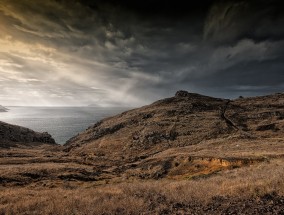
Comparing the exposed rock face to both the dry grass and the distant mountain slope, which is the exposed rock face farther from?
the dry grass

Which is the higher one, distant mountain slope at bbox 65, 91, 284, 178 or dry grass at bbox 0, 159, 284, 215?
distant mountain slope at bbox 65, 91, 284, 178

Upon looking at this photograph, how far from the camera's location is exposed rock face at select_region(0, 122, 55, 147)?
74975 millimetres

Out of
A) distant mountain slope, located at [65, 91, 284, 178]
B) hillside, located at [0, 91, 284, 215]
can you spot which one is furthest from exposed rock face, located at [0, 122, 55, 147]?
distant mountain slope, located at [65, 91, 284, 178]

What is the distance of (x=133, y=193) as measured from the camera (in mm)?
16141

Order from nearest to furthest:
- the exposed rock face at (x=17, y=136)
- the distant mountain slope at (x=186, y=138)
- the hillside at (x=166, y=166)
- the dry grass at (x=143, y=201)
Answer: the dry grass at (x=143, y=201), the hillside at (x=166, y=166), the distant mountain slope at (x=186, y=138), the exposed rock face at (x=17, y=136)

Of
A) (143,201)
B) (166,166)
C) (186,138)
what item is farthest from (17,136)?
(143,201)

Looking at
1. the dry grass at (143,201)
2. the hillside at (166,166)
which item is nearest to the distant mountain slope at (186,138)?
the hillside at (166,166)

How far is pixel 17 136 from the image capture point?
269 ft

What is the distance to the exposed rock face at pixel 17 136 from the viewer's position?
75.0 m

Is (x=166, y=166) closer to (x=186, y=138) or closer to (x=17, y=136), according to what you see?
(x=186, y=138)

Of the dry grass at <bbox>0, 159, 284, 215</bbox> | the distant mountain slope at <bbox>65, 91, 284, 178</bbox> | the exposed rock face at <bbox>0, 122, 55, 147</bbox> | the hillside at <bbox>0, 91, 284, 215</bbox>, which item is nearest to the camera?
the dry grass at <bbox>0, 159, 284, 215</bbox>

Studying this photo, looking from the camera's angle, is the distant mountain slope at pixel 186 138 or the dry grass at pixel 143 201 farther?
the distant mountain slope at pixel 186 138

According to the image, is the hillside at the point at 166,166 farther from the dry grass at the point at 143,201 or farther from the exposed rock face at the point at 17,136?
the exposed rock face at the point at 17,136

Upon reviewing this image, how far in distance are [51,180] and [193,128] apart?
44.6 metres
